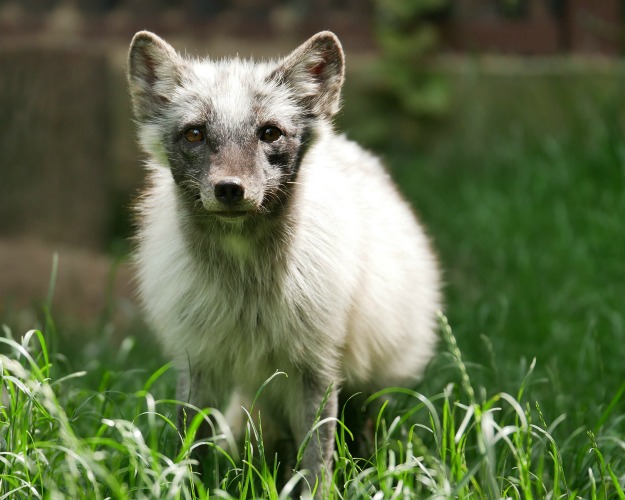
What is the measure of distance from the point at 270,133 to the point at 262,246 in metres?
0.46

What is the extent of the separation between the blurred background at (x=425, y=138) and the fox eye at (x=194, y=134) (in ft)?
7.29

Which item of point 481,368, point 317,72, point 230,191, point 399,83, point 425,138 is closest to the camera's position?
point 230,191

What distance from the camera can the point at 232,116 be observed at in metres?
3.56

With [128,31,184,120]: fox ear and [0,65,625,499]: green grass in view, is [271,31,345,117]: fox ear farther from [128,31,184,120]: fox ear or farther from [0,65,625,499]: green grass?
[0,65,625,499]: green grass

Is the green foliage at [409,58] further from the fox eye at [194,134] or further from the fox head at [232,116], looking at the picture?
the fox eye at [194,134]

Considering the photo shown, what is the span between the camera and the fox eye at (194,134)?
3594 mm

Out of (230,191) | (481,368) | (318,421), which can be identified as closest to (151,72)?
(230,191)

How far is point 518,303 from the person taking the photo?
600cm

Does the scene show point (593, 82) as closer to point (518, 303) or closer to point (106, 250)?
point (518, 303)

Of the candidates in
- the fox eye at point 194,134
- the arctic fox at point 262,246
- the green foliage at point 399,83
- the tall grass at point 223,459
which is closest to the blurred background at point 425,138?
the green foliage at point 399,83

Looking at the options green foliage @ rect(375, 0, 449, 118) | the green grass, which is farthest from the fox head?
green foliage @ rect(375, 0, 449, 118)

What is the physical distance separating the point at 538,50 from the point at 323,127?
529 centimetres

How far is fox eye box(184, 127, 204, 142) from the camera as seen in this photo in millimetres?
3594

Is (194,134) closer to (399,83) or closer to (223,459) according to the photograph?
(223,459)
